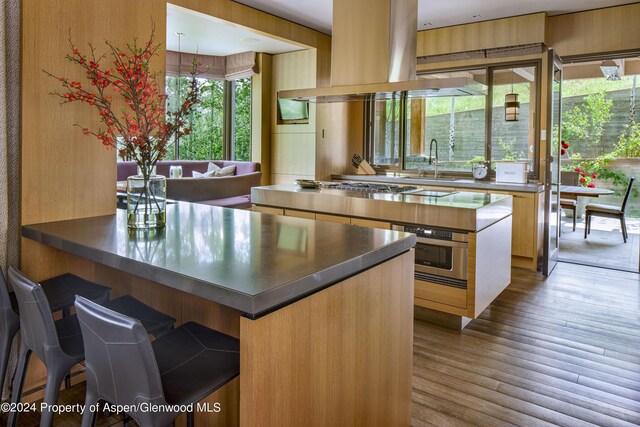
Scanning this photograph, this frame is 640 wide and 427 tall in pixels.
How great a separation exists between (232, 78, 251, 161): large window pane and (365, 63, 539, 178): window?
6.73 feet

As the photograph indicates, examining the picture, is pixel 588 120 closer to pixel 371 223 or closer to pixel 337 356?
pixel 371 223

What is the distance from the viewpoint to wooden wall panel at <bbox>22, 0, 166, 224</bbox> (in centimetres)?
192

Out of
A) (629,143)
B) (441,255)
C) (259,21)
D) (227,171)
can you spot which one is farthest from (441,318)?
(629,143)

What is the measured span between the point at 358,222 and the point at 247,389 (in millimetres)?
2411

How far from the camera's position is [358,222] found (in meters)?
3.50

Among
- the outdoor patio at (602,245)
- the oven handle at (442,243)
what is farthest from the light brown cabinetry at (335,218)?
the outdoor patio at (602,245)

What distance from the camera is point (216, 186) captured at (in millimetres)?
5629

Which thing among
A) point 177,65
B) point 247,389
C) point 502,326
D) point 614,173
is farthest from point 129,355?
point 614,173

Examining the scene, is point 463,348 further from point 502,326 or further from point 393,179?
point 393,179

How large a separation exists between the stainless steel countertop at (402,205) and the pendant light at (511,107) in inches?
89.2

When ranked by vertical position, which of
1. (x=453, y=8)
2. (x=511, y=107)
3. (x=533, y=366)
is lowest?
(x=533, y=366)

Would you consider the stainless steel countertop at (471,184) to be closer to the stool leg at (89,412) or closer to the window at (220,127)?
the window at (220,127)

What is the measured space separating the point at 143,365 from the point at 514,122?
540cm

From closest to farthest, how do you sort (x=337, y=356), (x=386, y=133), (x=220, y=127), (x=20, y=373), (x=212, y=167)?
(x=337, y=356) < (x=20, y=373) < (x=386, y=133) < (x=212, y=167) < (x=220, y=127)
